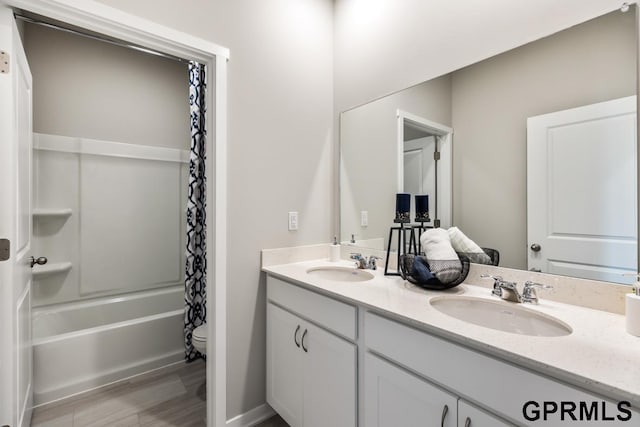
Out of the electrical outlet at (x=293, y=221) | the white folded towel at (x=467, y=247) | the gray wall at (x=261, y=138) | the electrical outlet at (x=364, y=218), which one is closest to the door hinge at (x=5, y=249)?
the gray wall at (x=261, y=138)

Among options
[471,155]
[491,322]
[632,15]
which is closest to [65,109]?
[471,155]

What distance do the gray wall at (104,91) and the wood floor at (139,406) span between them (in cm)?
184

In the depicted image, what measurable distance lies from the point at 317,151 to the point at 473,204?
3.35 ft

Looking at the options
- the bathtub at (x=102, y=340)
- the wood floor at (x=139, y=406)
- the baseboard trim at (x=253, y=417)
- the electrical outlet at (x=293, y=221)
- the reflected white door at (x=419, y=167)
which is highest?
the reflected white door at (x=419, y=167)

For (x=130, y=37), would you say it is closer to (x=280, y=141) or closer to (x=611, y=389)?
(x=280, y=141)

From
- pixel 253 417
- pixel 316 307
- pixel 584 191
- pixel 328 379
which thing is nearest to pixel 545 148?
pixel 584 191

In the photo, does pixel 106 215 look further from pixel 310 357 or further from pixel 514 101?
pixel 514 101

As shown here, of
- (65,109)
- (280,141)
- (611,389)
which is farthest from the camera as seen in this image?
(65,109)

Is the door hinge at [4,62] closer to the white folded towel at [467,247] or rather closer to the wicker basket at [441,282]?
the wicker basket at [441,282]

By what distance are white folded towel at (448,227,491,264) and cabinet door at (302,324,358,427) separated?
0.68m

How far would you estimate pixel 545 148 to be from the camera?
119 centimetres

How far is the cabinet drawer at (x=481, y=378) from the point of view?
2.26ft

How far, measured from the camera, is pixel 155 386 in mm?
2094
